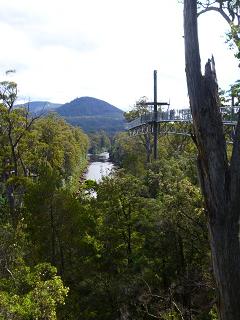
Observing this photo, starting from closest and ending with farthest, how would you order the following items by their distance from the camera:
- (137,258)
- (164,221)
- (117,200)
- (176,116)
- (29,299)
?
(29,299) < (164,221) < (137,258) < (117,200) < (176,116)

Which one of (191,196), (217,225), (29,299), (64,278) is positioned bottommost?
(64,278)

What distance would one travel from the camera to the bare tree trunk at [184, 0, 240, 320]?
4.94m

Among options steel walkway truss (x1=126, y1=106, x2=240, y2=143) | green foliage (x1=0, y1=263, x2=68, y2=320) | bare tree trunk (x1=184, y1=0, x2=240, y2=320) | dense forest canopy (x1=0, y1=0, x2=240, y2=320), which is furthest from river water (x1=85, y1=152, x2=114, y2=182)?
bare tree trunk (x1=184, y1=0, x2=240, y2=320)

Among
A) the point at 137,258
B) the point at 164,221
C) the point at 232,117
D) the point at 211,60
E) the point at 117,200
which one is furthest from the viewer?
the point at 117,200

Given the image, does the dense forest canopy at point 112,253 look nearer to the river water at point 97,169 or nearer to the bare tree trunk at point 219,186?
the bare tree trunk at point 219,186

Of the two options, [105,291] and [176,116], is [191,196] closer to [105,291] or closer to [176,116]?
[105,291]

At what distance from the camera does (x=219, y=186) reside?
4.94 metres

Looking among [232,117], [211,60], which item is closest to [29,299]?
[211,60]

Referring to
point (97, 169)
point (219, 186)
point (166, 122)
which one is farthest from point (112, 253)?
point (97, 169)

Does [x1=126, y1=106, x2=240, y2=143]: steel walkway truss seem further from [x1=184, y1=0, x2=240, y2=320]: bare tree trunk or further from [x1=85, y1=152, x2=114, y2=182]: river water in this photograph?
[x1=184, y1=0, x2=240, y2=320]: bare tree trunk

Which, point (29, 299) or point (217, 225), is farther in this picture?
point (29, 299)

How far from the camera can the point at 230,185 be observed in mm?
4930

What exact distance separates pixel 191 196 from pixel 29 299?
7292 millimetres

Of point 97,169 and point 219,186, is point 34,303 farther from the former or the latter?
point 97,169
